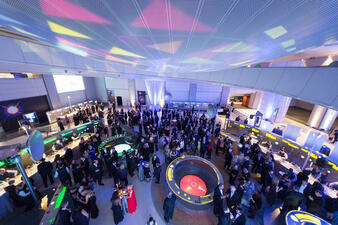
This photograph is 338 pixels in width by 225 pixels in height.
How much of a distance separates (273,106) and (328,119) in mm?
5131

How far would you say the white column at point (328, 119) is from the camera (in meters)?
11.8

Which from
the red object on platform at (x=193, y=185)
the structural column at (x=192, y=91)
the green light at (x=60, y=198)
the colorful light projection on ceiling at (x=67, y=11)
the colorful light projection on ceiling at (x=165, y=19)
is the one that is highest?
the colorful light projection on ceiling at (x=67, y=11)

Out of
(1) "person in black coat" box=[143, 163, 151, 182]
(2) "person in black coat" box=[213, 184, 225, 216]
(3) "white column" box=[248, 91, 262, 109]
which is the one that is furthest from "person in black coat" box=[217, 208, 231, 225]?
(3) "white column" box=[248, 91, 262, 109]

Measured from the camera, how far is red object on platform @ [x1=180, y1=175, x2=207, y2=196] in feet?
20.7

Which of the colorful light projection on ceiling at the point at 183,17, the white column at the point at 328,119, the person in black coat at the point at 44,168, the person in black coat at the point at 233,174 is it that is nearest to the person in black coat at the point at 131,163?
the person in black coat at the point at 44,168

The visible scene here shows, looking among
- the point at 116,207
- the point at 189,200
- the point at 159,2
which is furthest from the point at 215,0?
the point at 189,200

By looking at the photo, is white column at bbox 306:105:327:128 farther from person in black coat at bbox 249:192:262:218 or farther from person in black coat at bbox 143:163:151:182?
person in black coat at bbox 143:163:151:182

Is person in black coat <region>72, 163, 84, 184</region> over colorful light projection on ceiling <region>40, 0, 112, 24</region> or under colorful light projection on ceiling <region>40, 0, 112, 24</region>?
under

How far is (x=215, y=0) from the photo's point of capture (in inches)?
39.9

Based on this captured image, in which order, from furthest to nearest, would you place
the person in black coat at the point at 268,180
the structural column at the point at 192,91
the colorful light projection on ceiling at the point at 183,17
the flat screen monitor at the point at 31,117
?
the structural column at the point at 192,91 < the flat screen monitor at the point at 31,117 < the person in black coat at the point at 268,180 < the colorful light projection on ceiling at the point at 183,17

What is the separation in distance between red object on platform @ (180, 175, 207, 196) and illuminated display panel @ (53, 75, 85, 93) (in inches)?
672

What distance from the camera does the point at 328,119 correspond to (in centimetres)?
1207

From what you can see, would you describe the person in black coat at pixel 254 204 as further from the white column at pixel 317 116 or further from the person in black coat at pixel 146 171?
the white column at pixel 317 116

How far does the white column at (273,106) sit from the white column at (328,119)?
3.16m
